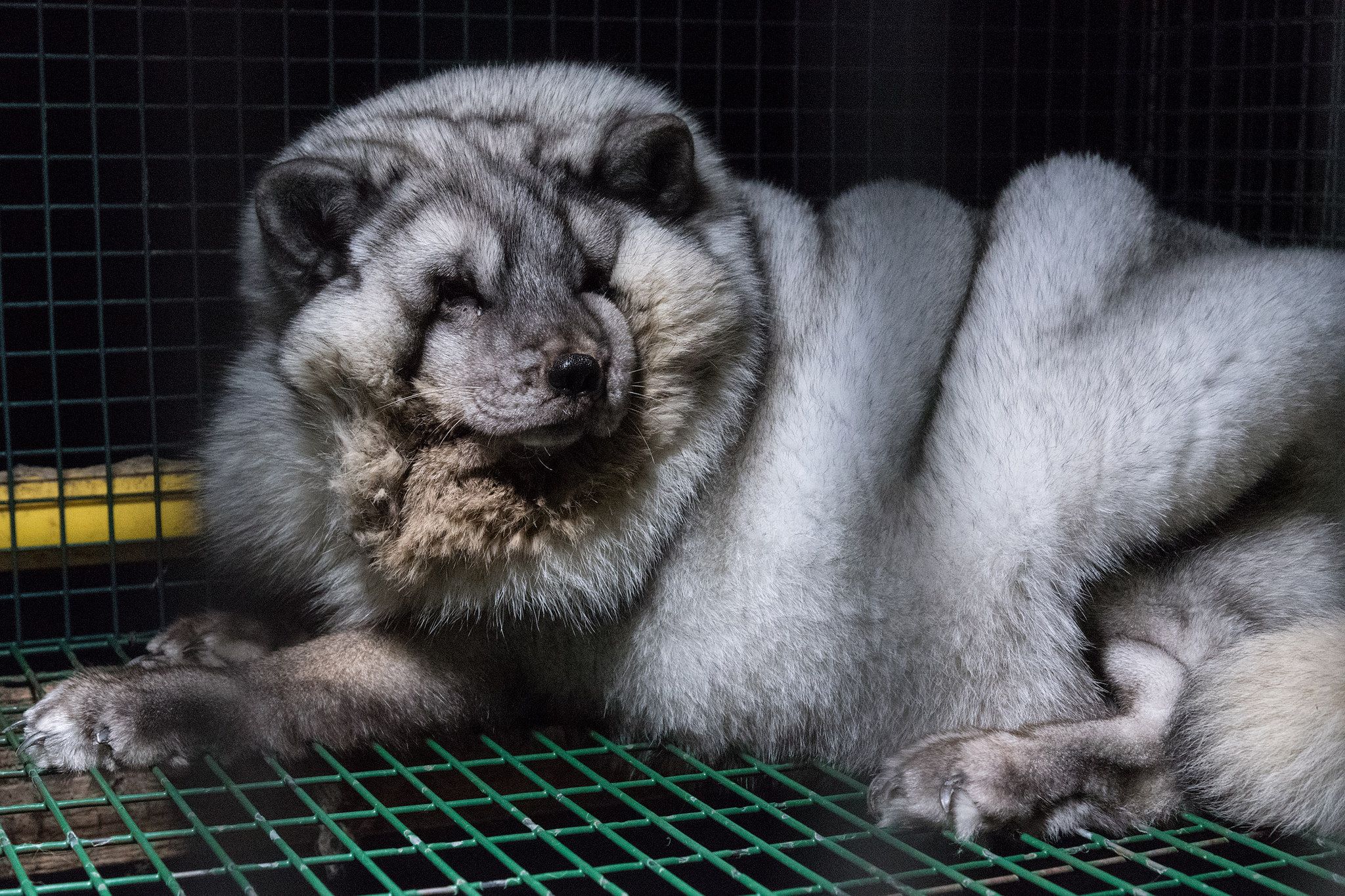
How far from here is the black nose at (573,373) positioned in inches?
78.7

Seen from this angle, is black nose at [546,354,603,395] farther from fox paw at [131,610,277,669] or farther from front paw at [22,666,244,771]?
fox paw at [131,610,277,669]

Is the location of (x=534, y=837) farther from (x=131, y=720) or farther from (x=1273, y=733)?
(x=1273, y=733)

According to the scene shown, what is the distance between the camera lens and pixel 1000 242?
2441 mm

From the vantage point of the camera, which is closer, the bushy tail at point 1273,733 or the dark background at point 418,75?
the bushy tail at point 1273,733

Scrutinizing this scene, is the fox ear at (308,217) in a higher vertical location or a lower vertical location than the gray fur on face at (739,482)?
higher

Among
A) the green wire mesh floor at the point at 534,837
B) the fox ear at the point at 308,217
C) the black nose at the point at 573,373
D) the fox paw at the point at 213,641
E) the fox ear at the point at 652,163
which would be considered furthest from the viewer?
the fox paw at the point at 213,641

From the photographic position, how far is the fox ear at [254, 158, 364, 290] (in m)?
2.12

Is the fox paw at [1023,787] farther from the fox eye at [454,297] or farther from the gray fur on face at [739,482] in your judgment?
the fox eye at [454,297]

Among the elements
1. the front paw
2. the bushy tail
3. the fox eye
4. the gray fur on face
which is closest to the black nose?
the gray fur on face

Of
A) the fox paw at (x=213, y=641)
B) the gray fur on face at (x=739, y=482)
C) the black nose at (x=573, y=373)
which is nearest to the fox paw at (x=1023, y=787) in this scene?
the gray fur on face at (x=739, y=482)

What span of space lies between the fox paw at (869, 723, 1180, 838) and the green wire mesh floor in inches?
1.5

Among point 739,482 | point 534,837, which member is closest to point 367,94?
point 739,482

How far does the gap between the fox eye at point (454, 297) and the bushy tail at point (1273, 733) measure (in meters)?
1.21

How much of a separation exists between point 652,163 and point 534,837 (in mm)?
1077
